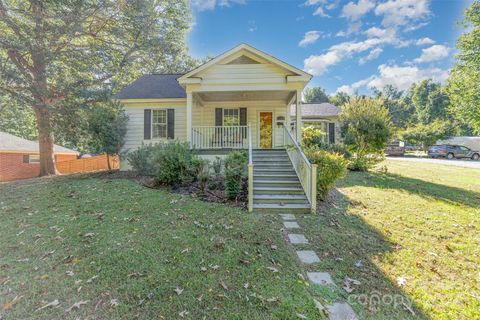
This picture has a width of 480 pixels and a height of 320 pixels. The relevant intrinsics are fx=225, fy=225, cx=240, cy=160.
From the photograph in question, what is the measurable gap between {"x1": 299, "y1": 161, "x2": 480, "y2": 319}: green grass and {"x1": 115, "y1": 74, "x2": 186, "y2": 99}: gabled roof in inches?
383

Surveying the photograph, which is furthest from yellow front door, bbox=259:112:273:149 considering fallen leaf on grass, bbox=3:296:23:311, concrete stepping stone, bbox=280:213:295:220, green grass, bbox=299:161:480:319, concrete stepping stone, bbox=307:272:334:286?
fallen leaf on grass, bbox=3:296:23:311

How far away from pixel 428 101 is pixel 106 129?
56080 mm

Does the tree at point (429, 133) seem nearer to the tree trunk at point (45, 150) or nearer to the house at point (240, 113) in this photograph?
the house at point (240, 113)

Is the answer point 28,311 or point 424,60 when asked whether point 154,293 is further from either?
point 424,60

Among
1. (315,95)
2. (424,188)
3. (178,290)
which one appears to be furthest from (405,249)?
(315,95)

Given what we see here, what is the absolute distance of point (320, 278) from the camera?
133 inches

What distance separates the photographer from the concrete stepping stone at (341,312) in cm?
263

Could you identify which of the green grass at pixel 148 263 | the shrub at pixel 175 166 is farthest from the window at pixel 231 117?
the green grass at pixel 148 263

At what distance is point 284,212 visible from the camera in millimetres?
6188

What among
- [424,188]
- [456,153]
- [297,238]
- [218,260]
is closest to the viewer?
[218,260]

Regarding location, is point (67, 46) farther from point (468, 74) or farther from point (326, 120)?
point (468, 74)

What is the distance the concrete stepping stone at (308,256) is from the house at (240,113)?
2.35 meters

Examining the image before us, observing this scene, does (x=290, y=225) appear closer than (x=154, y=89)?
Yes

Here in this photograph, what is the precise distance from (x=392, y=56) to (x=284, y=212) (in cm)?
2303
